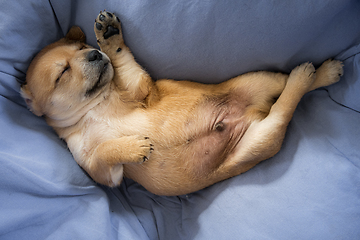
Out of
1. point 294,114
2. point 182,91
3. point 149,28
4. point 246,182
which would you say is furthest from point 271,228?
point 149,28

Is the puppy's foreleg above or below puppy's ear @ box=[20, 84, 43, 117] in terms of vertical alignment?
above

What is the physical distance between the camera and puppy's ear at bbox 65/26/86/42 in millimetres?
1598

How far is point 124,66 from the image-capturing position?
1.63 metres

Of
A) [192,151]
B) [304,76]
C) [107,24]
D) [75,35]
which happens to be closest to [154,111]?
[192,151]

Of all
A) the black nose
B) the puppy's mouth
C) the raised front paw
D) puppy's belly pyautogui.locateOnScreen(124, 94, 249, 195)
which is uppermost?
the raised front paw

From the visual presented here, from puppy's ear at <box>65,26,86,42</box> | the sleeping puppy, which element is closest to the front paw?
the sleeping puppy

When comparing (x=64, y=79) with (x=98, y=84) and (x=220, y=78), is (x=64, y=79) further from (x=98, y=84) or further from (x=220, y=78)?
(x=220, y=78)

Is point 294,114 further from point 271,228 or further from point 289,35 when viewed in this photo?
point 271,228

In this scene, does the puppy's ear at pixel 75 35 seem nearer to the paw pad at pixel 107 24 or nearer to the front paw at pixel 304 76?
the paw pad at pixel 107 24

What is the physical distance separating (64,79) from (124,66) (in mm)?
431

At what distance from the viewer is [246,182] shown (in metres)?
1.56

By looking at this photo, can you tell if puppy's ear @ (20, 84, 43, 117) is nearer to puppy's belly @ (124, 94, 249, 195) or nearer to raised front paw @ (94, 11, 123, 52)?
raised front paw @ (94, 11, 123, 52)

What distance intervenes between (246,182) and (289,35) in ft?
3.46

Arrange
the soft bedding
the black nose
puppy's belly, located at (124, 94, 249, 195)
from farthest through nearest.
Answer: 1. puppy's belly, located at (124, 94, 249, 195)
2. the black nose
3. the soft bedding
